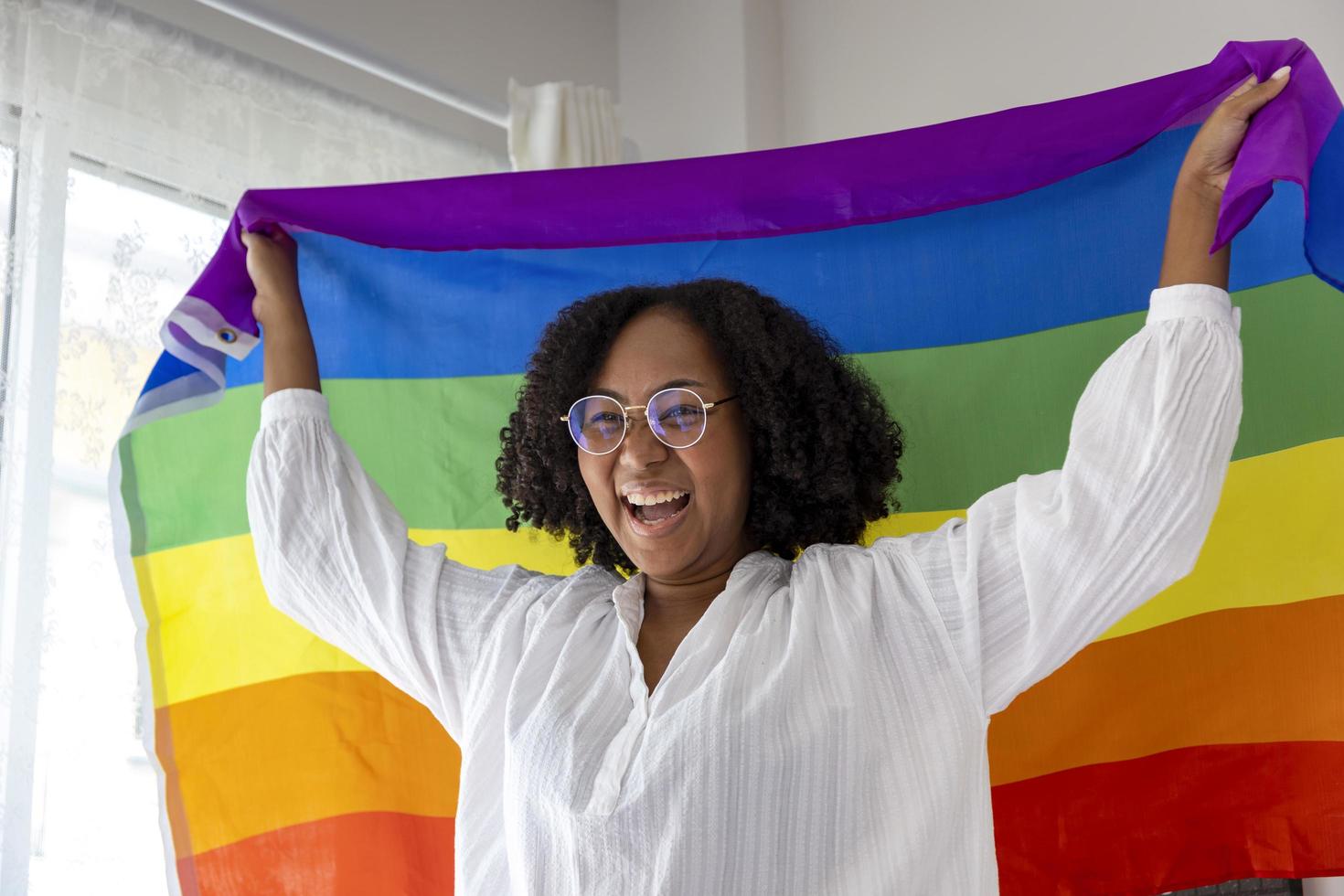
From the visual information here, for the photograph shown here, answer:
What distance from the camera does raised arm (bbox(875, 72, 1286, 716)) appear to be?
124cm

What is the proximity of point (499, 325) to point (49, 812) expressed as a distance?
96 centimetres

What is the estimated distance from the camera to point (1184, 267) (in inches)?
51.9

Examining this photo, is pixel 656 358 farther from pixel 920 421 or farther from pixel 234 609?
pixel 234 609

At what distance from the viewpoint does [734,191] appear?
1785mm

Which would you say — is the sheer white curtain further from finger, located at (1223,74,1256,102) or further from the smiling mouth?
finger, located at (1223,74,1256,102)

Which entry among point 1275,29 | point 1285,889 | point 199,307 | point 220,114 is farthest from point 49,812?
point 1275,29

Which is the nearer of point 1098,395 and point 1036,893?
point 1098,395

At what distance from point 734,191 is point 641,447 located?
1.49 ft

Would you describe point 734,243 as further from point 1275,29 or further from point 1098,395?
point 1275,29

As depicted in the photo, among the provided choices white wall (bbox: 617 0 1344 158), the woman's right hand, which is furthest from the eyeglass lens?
white wall (bbox: 617 0 1344 158)

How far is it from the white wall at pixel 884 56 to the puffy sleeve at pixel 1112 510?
1040mm

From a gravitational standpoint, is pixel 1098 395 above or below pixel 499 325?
below

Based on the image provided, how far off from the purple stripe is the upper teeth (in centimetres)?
47

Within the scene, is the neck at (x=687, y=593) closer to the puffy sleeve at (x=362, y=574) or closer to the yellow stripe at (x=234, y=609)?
the puffy sleeve at (x=362, y=574)
